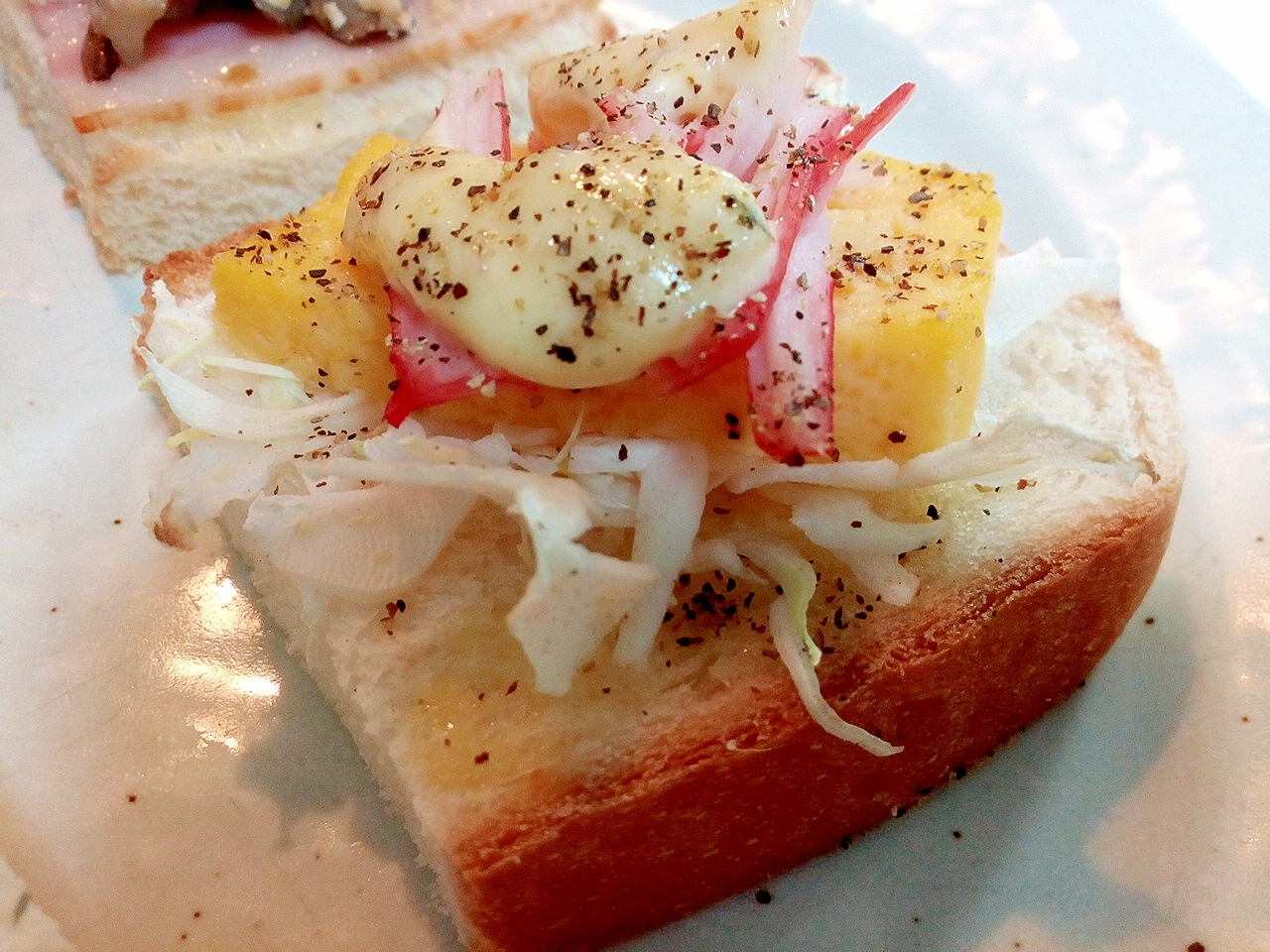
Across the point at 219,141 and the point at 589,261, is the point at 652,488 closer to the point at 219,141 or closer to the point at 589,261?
the point at 589,261

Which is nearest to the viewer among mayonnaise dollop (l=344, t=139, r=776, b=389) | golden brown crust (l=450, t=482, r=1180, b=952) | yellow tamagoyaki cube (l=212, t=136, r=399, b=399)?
mayonnaise dollop (l=344, t=139, r=776, b=389)

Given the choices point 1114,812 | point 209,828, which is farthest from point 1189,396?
point 209,828

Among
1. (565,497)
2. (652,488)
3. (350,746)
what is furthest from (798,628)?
(350,746)

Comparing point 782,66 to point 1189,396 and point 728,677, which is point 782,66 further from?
point 1189,396

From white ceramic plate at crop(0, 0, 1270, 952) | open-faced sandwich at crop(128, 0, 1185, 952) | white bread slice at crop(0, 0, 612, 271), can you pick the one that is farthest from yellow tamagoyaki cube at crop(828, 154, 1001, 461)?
white bread slice at crop(0, 0, 612, 271)

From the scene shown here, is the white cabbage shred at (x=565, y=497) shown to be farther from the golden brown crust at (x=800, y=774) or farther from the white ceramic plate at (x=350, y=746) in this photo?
the white ceramic plate at (x=350, y=746)

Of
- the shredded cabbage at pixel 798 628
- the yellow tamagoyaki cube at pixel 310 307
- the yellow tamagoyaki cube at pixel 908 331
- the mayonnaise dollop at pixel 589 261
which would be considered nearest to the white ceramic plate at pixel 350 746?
the shredded cabbage at pixel 798 628

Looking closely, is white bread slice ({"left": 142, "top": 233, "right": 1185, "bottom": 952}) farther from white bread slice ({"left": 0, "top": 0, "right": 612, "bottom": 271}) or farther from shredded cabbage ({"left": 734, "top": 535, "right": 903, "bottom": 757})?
white bread slice ({"left": 0, "top": 0, "right": 612, "bottom": 271})
